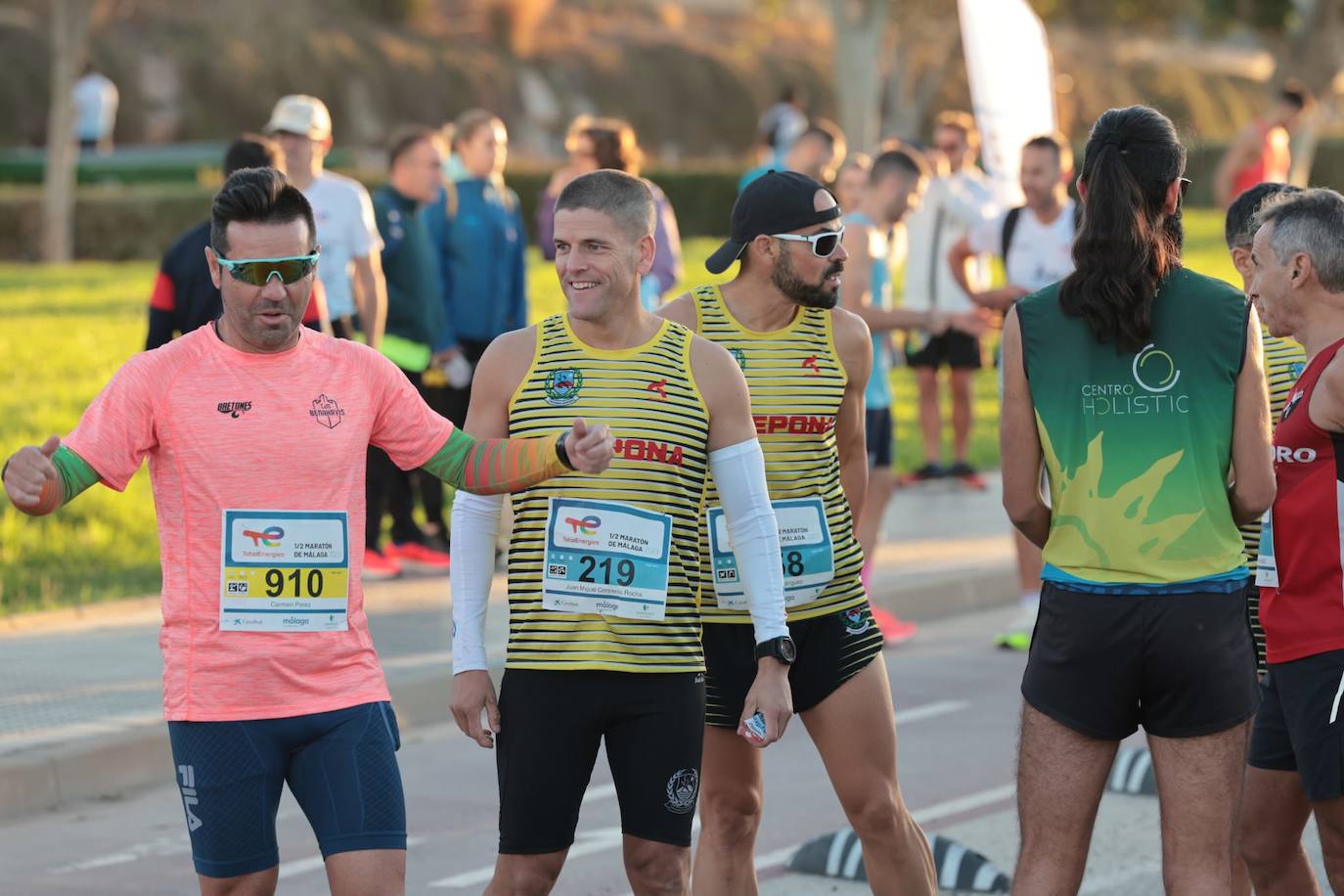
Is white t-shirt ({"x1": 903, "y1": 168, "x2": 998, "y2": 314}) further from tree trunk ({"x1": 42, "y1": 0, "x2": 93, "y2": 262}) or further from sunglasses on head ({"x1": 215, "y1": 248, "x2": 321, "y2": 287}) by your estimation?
tree trunk ({"x1": 42, "y1": 0, "x2": 93, "y2": 262})

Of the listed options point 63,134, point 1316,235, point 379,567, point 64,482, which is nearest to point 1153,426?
point 1316,235

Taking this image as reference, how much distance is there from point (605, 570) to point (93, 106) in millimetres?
32144

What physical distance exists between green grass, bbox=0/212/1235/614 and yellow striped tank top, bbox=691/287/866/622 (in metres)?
6.02

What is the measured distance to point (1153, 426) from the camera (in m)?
4.63

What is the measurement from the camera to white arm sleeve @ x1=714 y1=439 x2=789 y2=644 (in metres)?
5.02

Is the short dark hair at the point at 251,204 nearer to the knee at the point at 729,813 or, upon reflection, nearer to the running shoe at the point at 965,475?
the knee at the point at 729,813

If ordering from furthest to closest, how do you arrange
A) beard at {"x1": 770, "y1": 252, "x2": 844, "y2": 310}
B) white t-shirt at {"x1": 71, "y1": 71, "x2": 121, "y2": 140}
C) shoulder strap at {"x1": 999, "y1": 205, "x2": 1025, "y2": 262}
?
white t-shirt at {"x1": 71, "y1": 71, "x2": 121, "y2": 140} < shoulder strap at {"x1": 999, "y1": 205, "x2": 1025, "y2": 262} < beard at {"x1": 770, "y1": 252, "x2": 844, "y2": 310}

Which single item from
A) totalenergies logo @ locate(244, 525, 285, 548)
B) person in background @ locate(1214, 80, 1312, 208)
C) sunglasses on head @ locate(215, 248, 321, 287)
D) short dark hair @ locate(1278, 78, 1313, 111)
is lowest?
totalenergies logo @ locate(244, 525, 285, 548)

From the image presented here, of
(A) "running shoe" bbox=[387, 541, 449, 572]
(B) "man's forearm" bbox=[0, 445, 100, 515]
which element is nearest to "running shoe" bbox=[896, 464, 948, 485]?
(A) "running shoe" bbox=[387, 541, 449, 572]

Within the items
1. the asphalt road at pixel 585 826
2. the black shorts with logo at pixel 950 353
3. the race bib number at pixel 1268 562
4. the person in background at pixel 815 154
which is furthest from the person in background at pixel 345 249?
the race bib number at pixel 1268 562

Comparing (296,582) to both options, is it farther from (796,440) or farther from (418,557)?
(418,557)

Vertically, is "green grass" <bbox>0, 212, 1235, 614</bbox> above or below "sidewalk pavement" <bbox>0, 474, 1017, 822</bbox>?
above

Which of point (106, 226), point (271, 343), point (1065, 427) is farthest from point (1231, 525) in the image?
point (106, 226)

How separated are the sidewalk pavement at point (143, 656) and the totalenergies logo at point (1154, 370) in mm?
4624
